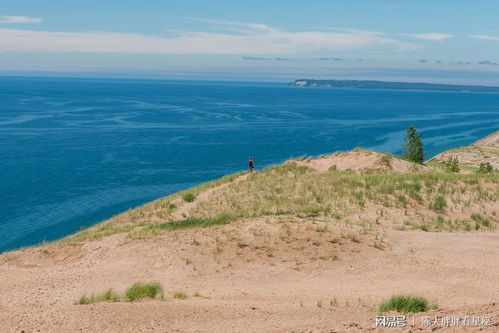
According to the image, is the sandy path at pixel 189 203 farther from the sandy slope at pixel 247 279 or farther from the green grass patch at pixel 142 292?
the green grass patch at pixel 142 292

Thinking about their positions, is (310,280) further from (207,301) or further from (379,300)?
(207,301)

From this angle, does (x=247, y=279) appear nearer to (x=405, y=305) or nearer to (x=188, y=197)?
(x=405, y=305)

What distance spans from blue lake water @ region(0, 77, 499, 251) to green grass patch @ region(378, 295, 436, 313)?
37422 mm

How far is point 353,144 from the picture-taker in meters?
106

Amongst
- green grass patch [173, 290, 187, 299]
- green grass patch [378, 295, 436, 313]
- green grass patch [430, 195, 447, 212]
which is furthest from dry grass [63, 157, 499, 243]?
green grass patch [378, 295, 436, 313]

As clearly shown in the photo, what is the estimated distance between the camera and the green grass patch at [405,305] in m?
13.7

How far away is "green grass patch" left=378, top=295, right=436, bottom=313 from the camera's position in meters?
Result: 13.7

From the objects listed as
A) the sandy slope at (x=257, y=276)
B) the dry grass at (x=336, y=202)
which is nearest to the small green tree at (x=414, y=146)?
the dry grass at (x=336, y=202)

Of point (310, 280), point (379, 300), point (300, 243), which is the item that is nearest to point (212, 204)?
point (300, 243)

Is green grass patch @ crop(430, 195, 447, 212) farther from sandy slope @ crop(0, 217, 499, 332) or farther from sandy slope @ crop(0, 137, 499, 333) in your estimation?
sandy slope @ crop(0, 217, 499, 332)

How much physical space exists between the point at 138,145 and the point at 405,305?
8683 centimetres

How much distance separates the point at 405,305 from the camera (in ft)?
45.4

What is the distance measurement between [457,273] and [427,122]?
141 metres

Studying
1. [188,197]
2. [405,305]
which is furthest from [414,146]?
[405,305]
